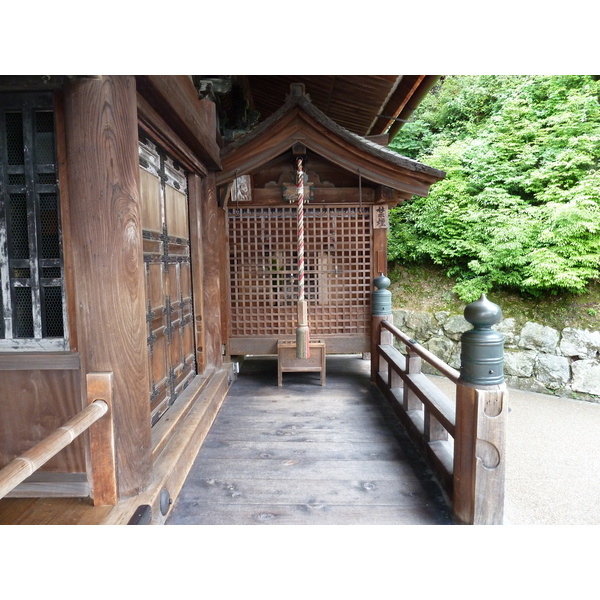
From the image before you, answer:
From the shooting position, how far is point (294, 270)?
4.91 meters

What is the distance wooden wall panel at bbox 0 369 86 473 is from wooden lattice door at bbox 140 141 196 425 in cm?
70

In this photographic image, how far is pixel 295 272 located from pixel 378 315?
1.21 m

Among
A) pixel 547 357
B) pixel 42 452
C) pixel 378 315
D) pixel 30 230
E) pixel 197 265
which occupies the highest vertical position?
pixel 30 230

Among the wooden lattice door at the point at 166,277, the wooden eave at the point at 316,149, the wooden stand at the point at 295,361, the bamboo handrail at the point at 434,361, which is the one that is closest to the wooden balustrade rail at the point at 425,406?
the bamboo handrail at the point at 434,361

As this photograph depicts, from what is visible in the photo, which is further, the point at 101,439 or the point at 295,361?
the point at 295,361

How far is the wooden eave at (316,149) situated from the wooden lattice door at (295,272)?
2.17ft

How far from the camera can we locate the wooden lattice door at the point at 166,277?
2760 mm

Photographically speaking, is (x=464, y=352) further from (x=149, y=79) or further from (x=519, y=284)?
(x=519, y=284)

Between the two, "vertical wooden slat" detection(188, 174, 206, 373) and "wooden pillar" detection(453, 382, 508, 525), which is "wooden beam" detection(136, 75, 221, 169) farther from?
"wooden pillar" detection(453, 382, 508, 525)

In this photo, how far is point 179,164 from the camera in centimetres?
364

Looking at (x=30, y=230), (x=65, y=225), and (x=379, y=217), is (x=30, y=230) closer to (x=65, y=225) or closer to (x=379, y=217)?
(x=65, y=225)

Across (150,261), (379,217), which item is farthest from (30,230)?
(379,217)

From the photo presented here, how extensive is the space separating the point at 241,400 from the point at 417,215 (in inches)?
275

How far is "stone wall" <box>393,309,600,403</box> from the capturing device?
7121 millimetres
